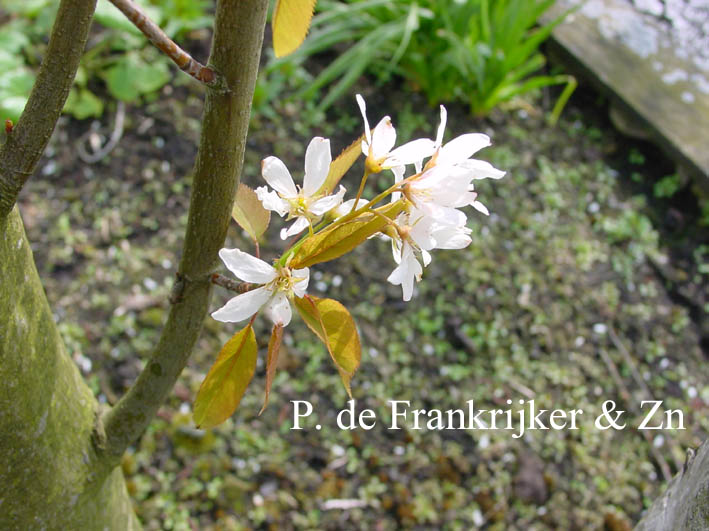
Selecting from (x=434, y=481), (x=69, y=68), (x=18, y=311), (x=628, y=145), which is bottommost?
(x=434, y=481)

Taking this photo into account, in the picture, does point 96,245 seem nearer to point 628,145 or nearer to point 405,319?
point 405,319

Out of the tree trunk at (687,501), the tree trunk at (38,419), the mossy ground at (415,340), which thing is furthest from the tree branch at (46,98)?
the mossy ground at (415,340)

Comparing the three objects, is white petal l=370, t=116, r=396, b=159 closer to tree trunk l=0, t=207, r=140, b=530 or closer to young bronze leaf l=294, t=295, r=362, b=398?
young bronze leaf l=294, t=295, r=362, b=398

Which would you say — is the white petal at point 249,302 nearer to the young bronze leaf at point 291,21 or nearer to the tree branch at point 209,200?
the tree branch at point 209,200

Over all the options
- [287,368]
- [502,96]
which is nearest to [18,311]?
[287,368]

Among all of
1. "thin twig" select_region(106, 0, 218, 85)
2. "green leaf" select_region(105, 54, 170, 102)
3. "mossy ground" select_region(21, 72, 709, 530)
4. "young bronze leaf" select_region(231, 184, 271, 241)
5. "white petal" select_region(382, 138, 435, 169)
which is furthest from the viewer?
"green leaf" select_region(105, 54, 170, 102)

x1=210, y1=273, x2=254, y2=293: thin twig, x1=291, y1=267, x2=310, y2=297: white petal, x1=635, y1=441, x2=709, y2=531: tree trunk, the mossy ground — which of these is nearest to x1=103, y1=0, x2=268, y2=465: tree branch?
x1=210, y1=273, x2=254, y2=293: thin twig
